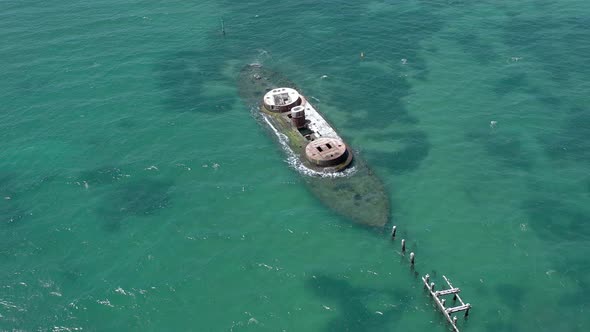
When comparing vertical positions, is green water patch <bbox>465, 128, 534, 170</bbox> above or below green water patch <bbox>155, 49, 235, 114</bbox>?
below

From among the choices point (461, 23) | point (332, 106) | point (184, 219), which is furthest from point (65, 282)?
point (461, 23)

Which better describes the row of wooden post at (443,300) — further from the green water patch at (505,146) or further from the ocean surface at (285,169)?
the green water patch at (505,146)

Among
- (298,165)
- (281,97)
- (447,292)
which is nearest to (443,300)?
(447,292)

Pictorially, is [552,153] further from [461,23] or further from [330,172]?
[461,23]

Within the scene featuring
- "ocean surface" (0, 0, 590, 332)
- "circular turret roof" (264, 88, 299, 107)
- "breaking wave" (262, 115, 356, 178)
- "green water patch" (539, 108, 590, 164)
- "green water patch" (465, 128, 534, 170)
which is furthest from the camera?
"circular turret roof" (264, 88, 299, 107)

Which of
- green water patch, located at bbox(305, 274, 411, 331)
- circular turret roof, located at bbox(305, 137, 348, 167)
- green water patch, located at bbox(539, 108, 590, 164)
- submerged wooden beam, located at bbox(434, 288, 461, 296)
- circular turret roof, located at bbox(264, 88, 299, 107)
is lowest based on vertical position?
green water patch, located at bbox(305, 274, 411, 331)

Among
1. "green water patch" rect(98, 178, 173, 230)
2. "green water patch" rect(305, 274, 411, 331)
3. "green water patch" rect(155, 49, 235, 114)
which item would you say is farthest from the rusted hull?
"green water patch" rect(98, 178, 173, 230)

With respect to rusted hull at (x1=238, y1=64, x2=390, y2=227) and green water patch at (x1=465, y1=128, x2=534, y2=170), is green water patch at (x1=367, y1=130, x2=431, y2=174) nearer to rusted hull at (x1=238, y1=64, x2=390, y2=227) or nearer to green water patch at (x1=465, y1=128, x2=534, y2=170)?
rusted hull at (x1=238, y1=64, x2=390, y2=227)

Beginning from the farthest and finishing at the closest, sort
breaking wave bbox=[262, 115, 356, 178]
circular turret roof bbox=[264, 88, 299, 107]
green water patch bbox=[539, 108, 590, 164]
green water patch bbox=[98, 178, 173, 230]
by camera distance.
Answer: circular turret roof bbox=[264, 88, 299, 107], green water patch bbox=[539, 108, 590, 164], breaking wave bbox=[262, 115, 356, 178], green water patch bbox=[98, 178, 173, 230]
